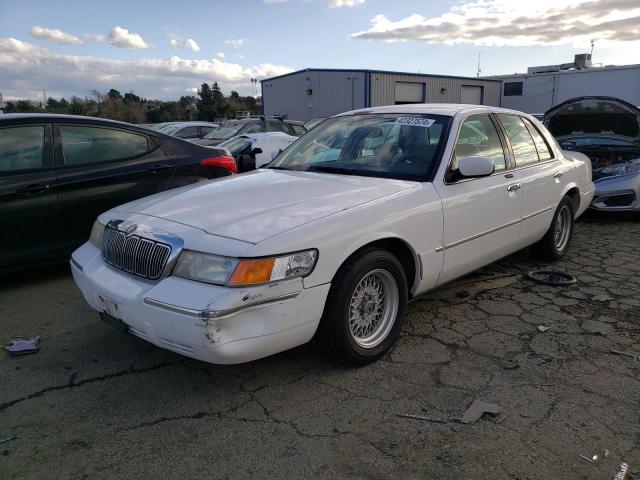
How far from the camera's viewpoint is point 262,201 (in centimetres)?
319

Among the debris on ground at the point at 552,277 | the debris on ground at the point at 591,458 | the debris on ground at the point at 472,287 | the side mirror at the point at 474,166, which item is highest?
the side mirror at the point at 474,166

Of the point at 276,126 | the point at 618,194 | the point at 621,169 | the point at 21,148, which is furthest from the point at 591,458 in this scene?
the point at 276,126

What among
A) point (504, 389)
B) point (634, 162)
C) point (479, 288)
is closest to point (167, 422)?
point (504, 389)

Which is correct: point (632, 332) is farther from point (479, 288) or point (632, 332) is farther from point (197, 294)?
point (197, 294)

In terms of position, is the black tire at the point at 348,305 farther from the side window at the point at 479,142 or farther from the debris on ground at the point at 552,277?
the debris on ground at the point at 552,277

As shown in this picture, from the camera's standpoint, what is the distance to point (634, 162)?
7492 mm

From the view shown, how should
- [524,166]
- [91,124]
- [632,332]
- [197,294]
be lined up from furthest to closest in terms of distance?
[91,124] < [524,166] < [632,332] < [197,294]

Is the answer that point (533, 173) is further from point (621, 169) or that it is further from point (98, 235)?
point (621, 169)

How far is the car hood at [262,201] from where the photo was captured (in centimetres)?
282

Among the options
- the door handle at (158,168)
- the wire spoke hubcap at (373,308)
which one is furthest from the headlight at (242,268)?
the door handle at (158,168)

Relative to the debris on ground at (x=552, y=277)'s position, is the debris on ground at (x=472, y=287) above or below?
below

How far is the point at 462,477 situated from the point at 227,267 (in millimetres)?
1447

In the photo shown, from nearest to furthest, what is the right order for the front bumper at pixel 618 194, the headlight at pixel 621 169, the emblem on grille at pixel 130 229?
the emblem on grille at pixel 130 229 → the front bumper at pixel 618 194 → the headlight at pixel 621 169

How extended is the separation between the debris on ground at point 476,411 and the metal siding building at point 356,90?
29347 millimetres
